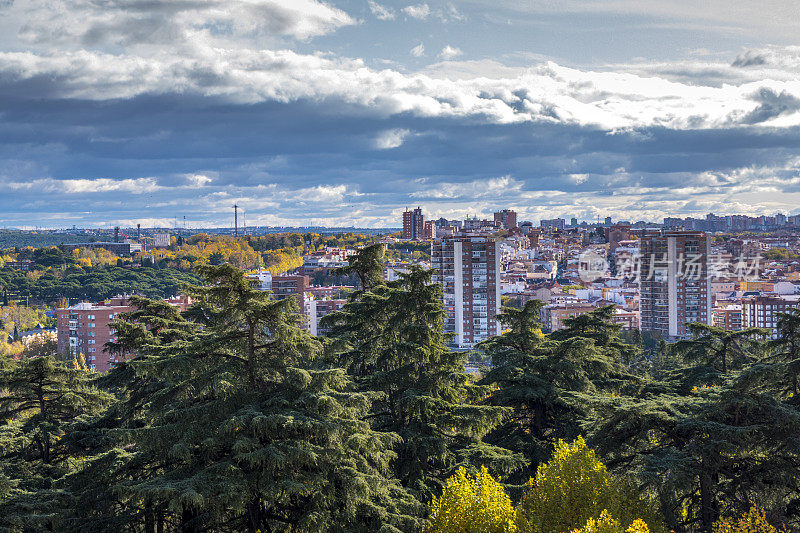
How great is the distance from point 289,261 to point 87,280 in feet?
139

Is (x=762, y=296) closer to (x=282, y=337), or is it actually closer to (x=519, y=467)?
(x=519, y=467)

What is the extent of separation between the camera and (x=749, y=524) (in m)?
11.9

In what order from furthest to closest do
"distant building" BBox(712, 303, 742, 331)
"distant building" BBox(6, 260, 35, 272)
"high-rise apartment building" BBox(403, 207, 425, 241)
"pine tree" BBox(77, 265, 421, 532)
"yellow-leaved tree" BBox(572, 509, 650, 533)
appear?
"high-rise apartment building" BBox(403, 207, 425, 241) → "distant building" BBox(6, 260, 35, 272) → "distant building" BBox(712, 303, 742, 331) → "pine tree" BBox(77, 265, 421, 532) → "yellow-leaved tree" BBox(572, 509, 650, 533)

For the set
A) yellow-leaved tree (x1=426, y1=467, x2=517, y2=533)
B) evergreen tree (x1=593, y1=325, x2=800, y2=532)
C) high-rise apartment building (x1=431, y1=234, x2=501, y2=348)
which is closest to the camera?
yellow-leaved tree (x1=426, y1=467, x2=517, y2=533)

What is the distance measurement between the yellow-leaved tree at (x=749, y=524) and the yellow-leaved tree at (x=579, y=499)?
3.65ft

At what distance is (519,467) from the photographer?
1547 centimetres

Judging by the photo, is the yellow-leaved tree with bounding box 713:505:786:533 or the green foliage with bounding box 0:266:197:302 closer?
the yellow-leaved tree with bounding box 713:505:786:533

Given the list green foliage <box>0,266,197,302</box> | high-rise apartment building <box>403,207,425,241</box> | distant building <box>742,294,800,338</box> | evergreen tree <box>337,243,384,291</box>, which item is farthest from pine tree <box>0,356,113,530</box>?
high-rise apartment building <box>403,207,425,241</box>

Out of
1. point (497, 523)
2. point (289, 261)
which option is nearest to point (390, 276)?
point (289, 261)

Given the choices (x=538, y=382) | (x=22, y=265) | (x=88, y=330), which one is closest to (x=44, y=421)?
(x=538, y=382)

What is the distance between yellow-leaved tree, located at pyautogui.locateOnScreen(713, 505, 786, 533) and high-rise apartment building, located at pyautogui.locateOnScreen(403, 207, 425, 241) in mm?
165230

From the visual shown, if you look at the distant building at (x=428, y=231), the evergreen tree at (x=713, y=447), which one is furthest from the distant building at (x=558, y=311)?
the distant building at (x=428, y=231)

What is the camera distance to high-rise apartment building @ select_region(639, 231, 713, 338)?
261 ft

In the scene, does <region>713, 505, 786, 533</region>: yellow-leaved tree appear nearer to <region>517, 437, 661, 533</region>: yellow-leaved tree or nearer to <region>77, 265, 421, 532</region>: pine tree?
<region>517, 437, 661, 533</region>: yellow-leaved tree
